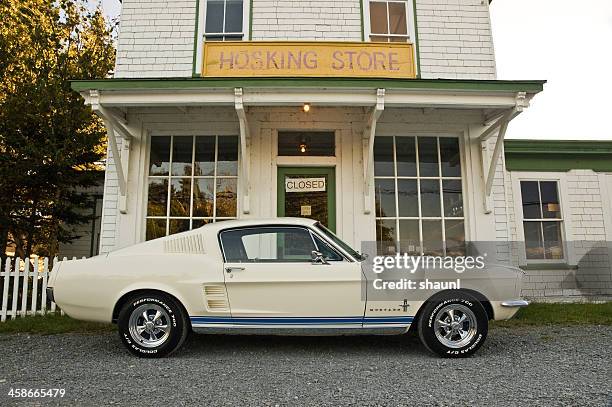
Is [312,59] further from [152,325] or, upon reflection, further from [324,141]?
[152,325]

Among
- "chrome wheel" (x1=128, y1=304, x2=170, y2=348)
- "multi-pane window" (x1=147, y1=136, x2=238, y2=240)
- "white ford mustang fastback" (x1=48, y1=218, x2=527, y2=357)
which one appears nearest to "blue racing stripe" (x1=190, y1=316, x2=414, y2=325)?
"white ford mustang fastback" (x1=48, y1=218, x2=527, y2=357)

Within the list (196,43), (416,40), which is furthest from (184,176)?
(416,40)

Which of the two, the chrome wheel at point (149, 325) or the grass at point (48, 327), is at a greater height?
the chrome wheel at point (149, 325)

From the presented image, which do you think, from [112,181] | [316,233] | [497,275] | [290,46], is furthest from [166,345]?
[290,46]

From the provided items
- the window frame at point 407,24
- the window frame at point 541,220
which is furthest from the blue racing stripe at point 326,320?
the window frame at point 407,24

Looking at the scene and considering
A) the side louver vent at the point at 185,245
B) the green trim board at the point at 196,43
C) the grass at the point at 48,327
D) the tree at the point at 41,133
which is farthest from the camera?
the tree at the point at 41,133

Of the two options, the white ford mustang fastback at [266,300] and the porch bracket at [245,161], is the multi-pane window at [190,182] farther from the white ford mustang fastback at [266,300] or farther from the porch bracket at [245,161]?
the white ford mustang fastback at [266,300]

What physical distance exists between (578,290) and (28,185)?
13.0 metres

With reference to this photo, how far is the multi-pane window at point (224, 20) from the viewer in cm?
830

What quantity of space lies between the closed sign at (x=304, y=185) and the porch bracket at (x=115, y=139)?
2.80 metres

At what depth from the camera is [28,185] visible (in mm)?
11398

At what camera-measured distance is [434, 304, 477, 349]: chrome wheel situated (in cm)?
446

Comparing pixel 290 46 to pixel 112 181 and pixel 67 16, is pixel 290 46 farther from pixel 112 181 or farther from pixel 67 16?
pixel 67 16

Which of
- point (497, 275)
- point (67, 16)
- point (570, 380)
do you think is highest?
point (67, 16)
